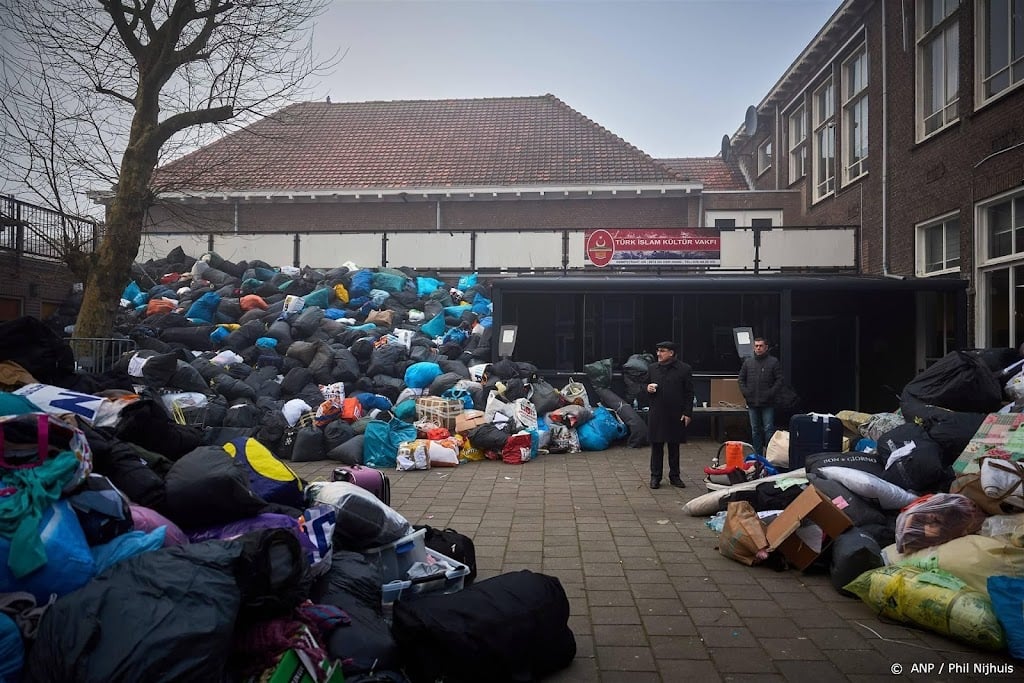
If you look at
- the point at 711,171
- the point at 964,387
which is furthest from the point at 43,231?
the point at 711,171

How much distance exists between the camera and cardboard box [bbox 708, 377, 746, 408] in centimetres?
1174

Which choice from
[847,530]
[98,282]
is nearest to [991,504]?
[847,530]

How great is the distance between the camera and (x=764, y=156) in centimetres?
2373

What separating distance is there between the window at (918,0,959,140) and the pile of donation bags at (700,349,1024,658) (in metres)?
7.73

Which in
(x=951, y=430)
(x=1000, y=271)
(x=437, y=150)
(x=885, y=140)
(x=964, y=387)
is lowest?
(x=951, y=430)

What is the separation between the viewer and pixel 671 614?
4.20m

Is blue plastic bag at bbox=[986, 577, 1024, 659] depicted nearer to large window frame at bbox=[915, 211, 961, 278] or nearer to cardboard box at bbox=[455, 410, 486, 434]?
cardboard box at bbox=[455, 410, 486, 434]

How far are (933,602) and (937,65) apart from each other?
12.7m

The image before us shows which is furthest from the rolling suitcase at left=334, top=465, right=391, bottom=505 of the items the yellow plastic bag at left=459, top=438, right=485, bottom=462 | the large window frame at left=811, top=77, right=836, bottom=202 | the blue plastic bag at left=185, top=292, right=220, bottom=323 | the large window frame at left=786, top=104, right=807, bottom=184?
the large window frame at left=786, top=104, right=807, bottom=184

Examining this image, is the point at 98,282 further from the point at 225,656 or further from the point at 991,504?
the point at 991,504

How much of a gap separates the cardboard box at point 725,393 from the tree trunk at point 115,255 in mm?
10020

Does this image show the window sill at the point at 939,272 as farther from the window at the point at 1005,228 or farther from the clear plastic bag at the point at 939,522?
the clear plastic bag at the point at 939,522

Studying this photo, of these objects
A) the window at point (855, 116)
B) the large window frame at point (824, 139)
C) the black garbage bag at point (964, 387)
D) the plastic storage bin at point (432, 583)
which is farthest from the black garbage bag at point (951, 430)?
the large window frame at point (824, 139)

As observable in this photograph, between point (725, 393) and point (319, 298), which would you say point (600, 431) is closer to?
point (725, 393)
